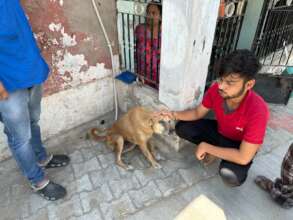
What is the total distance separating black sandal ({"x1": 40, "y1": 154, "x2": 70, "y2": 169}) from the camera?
2848 mm

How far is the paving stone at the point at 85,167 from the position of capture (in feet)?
9.23

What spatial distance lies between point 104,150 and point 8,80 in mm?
1548

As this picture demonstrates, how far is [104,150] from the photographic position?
313 centimetres

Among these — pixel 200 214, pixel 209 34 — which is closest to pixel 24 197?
pixel 200 214

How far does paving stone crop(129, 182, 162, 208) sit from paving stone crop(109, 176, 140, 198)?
68 millimetres

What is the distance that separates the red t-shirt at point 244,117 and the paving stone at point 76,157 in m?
1.64

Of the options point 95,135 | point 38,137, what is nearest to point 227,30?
point 95,135

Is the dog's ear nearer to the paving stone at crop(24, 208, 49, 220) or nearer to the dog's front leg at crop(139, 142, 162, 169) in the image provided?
the dog's front leg at crop(139, 142, 162, 169)

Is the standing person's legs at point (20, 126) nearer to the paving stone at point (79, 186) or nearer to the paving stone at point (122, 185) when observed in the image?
the paving stone at point (79, 186)

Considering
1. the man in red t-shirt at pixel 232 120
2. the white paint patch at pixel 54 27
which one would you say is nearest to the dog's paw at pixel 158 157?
the man in red t-shirt at pixel 232 120

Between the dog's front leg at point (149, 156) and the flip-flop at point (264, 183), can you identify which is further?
the dog's front leg at point (149, 156)

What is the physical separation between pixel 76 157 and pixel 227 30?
267 cm

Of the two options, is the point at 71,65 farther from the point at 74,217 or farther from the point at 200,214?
the point at 200,214

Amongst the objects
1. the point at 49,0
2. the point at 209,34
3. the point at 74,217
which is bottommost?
the point at 74,217
